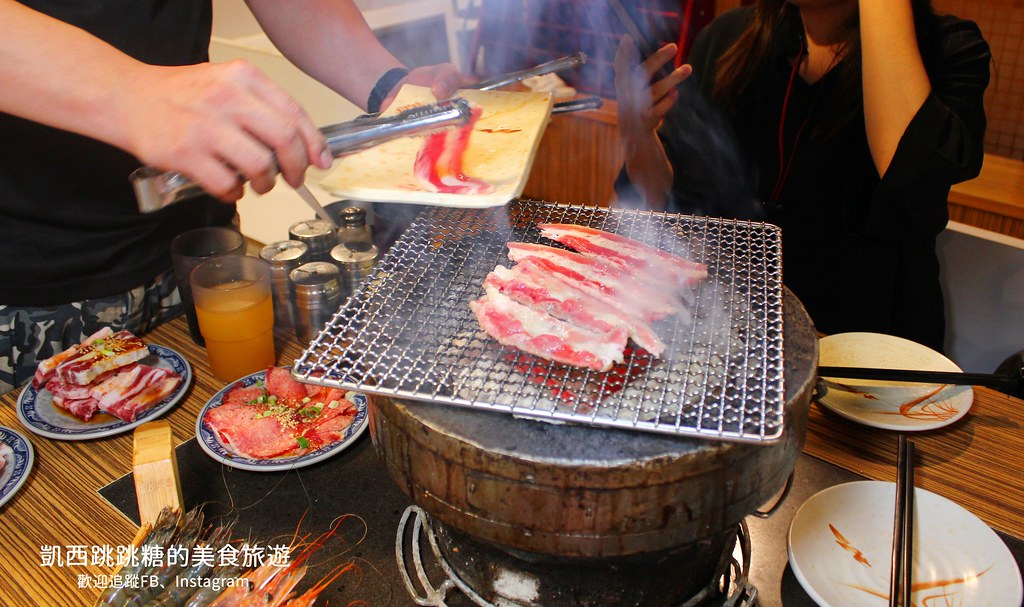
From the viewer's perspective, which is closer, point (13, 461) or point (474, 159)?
point (13, 461)

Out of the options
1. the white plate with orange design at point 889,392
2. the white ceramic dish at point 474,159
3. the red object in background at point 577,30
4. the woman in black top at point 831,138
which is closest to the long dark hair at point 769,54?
the woman in black top at point 831,138

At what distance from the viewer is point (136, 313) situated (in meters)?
2.45

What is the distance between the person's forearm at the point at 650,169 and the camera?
10.4ft

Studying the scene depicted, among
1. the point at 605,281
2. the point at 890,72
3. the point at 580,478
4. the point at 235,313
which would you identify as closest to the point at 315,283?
the point at 235,313

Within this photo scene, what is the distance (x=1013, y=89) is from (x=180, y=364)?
484cm

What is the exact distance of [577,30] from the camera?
485cm

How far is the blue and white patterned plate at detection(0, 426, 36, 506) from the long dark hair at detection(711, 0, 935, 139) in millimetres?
2898

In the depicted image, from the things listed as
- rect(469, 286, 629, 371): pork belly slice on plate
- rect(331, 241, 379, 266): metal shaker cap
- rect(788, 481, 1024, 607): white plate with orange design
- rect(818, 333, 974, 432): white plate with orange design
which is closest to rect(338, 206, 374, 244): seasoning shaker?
rect(331, 241, 379, 266): metal shaker cap

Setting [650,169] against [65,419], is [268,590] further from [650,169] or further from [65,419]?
[650,169]

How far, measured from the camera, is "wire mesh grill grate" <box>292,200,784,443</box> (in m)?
1.28

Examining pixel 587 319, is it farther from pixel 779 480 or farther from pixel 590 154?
pixel 590 154

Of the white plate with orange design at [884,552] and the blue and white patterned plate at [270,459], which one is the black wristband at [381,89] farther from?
the white plate with orange design at [884,552]

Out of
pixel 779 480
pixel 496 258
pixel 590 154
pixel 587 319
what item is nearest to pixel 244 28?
pixel 590 154

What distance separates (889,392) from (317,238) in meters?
1.93
